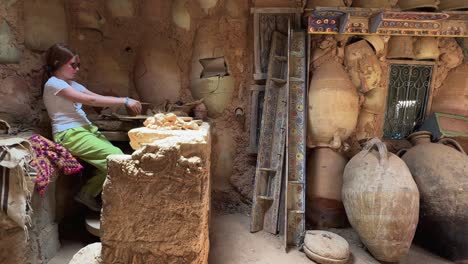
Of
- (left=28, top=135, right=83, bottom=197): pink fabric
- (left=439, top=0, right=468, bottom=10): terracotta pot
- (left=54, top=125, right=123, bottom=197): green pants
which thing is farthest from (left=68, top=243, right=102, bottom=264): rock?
(left=439, top=0, right=468, bottom=10): terracotta pot

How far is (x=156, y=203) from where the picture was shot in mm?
1530

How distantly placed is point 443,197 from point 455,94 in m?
1.24

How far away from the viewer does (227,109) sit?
3209 millimetres

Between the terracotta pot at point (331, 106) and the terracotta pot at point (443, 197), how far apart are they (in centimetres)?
72

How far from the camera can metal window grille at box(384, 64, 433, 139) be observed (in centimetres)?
330

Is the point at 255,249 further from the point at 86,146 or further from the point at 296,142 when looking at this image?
the point at 86,146

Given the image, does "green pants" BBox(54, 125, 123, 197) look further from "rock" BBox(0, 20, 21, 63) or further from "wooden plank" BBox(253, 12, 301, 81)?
"wooden plank" BBox(253, 12, 301, 81)

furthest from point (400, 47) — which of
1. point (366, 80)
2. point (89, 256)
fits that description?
point (89, 256)

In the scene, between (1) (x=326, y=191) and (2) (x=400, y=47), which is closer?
(1) (x=326, y=191)

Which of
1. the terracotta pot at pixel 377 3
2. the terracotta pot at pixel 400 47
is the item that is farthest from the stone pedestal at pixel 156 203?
the terracotta pot at pixel 400 47

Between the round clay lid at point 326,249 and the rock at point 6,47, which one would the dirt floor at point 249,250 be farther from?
the rock at point 6,47

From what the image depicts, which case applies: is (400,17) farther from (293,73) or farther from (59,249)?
(59,249)

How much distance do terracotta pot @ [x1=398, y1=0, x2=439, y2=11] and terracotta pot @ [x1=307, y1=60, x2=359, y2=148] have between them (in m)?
0.86

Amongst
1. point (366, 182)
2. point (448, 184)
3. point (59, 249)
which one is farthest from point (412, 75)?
point (59, 249)
